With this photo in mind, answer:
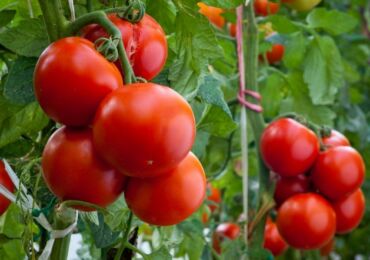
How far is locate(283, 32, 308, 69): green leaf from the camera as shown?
4.35ft

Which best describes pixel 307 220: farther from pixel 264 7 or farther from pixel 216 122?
pixel 264 7

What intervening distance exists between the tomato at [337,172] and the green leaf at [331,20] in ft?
0.93

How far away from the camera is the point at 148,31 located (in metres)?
0.57

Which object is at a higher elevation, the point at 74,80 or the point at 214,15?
the point at 74,80

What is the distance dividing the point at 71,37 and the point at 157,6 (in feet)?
0.63

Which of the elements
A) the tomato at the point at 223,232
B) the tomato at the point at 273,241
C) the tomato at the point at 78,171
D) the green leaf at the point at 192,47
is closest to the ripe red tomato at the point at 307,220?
the tomato at the point at 273,241

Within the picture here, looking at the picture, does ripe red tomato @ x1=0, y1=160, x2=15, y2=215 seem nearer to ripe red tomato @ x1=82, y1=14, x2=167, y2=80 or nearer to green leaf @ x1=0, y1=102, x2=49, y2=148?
green leaf @ x1=0, y1=102, x2=49, y2=148

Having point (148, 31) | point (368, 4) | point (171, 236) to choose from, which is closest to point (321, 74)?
point (171, 236)

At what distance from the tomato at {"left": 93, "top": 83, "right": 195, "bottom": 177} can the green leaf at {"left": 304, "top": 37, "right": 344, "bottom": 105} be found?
0.79m

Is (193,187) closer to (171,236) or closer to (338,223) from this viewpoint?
(171,236)

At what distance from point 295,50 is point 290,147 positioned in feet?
1.00

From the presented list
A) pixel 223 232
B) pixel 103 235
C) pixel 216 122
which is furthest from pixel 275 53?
pixel 103 235

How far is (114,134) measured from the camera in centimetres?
49

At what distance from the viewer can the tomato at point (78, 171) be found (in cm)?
52
